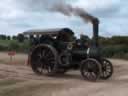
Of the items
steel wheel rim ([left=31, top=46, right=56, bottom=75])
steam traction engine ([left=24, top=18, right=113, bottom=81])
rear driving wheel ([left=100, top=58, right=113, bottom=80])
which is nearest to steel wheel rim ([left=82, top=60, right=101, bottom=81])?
steam traction engine ([left=24, top=18, right=113, bottom=81])

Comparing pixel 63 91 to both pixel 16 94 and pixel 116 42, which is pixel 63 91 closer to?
pixel 16 94

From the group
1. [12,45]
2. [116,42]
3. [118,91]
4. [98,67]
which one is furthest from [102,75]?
[12,45]

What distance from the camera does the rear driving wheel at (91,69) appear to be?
56.2 feet

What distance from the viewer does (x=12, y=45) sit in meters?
46.7

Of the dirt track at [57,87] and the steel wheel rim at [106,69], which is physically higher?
the steel wheel rim at [106,69]

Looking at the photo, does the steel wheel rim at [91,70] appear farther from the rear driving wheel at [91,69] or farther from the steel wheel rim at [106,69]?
the steel wheel rim at [106,69]

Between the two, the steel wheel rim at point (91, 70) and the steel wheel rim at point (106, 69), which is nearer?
the steel wheel rim at point (91, 70)

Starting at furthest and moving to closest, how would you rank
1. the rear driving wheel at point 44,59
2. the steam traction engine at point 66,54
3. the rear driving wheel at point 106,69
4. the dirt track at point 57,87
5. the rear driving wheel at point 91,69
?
the rear driving wheel at point 44,59 < the rear driving wheel at point 106,69 < the steam traction engine at point 66,54 < the rear driving wheel at point 91,69 < the dirt track at point 57,87

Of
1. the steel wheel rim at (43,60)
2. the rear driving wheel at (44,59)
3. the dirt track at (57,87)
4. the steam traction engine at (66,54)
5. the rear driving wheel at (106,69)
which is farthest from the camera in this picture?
the steel wheel rim at (43,60)

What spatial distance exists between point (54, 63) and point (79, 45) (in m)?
1.36

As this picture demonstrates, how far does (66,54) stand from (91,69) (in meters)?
1.60

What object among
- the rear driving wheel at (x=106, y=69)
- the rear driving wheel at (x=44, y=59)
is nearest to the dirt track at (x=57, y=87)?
the rear driving wheel at (x=106, y=69)

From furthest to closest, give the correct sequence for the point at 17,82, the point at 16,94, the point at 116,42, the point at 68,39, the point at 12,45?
the point at 12,45 → the point at 116,42 → the point at 68,39 → the point at 17,82 → the point at 16,94

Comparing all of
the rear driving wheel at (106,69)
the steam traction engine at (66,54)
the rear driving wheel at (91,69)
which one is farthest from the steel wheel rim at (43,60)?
the rear driving wheel at (106,69)
